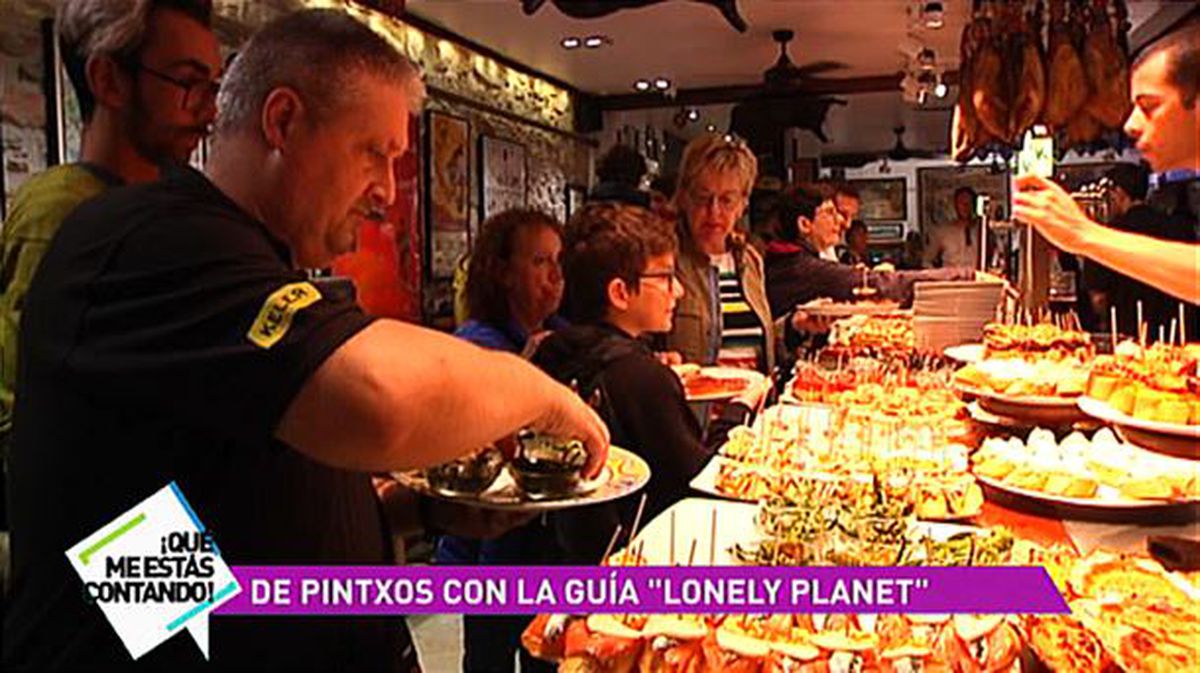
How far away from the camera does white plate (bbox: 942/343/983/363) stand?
5.43 feet

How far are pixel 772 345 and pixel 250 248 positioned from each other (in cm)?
Result: 94

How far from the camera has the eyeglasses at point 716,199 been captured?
104 cm

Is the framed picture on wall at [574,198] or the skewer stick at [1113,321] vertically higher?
the framed picture on wall at [574,198]

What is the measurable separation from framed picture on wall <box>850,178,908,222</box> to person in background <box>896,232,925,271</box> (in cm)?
3

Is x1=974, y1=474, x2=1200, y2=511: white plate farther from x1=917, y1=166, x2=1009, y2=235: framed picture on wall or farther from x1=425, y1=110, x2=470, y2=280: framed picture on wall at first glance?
x1=425, y1=110, x2=470, y2=280: framed picture on wall

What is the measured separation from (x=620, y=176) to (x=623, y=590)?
373 millimetres

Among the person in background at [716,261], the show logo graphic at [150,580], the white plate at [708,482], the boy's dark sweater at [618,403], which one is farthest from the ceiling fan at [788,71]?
the show logo graphic at [150,580]

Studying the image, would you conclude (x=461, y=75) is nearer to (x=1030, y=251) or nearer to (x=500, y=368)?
(x=500, y=368)

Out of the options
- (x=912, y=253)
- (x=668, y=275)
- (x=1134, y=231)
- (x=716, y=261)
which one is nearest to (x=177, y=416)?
(x=668, y=275)

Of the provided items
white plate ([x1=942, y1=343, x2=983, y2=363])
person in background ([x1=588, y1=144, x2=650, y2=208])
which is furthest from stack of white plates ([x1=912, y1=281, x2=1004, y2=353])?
person in background ([x1=588, y1=144, x2=650, y2=208])

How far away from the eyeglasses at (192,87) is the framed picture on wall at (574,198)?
30 centimetres

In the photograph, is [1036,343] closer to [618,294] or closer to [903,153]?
[903,153]

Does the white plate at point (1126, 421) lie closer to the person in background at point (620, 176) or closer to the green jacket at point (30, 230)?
the person in background at point (620, 176)

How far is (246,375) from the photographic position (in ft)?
2.00
